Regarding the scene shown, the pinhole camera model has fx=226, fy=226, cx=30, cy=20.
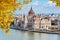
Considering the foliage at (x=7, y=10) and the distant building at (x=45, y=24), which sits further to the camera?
the distant building at (x=45, y=24)

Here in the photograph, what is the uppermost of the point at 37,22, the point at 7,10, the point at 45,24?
the point at 7,10

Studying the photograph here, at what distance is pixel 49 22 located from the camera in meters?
18.6

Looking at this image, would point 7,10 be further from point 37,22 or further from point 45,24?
point 37,22

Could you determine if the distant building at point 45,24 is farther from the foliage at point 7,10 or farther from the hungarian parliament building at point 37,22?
the foliage at point 7,10

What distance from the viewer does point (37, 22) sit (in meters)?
18.4

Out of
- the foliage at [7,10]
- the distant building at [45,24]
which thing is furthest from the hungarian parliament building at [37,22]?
the foliage at [7,10]

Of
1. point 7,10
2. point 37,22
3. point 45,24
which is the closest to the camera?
point 7,10

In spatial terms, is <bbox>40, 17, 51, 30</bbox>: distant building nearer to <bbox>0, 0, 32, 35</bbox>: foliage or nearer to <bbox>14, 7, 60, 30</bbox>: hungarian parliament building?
<bbox>14, 7, 60, 30</bbox>: hungarian parliament building

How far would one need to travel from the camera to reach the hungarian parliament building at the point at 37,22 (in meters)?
18.4

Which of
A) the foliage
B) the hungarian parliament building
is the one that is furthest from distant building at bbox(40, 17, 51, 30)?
the foliage

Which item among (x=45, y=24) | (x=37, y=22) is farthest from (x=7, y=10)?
(x=37, y=22)

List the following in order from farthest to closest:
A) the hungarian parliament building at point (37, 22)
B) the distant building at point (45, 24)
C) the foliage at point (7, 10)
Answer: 1. the hungarian parliament building at point (37, 22)
2. the distant building at point (45, 24)
3. the foliage at point (7, 10)

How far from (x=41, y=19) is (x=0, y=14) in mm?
18181

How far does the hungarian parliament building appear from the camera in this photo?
1836 centimetres
